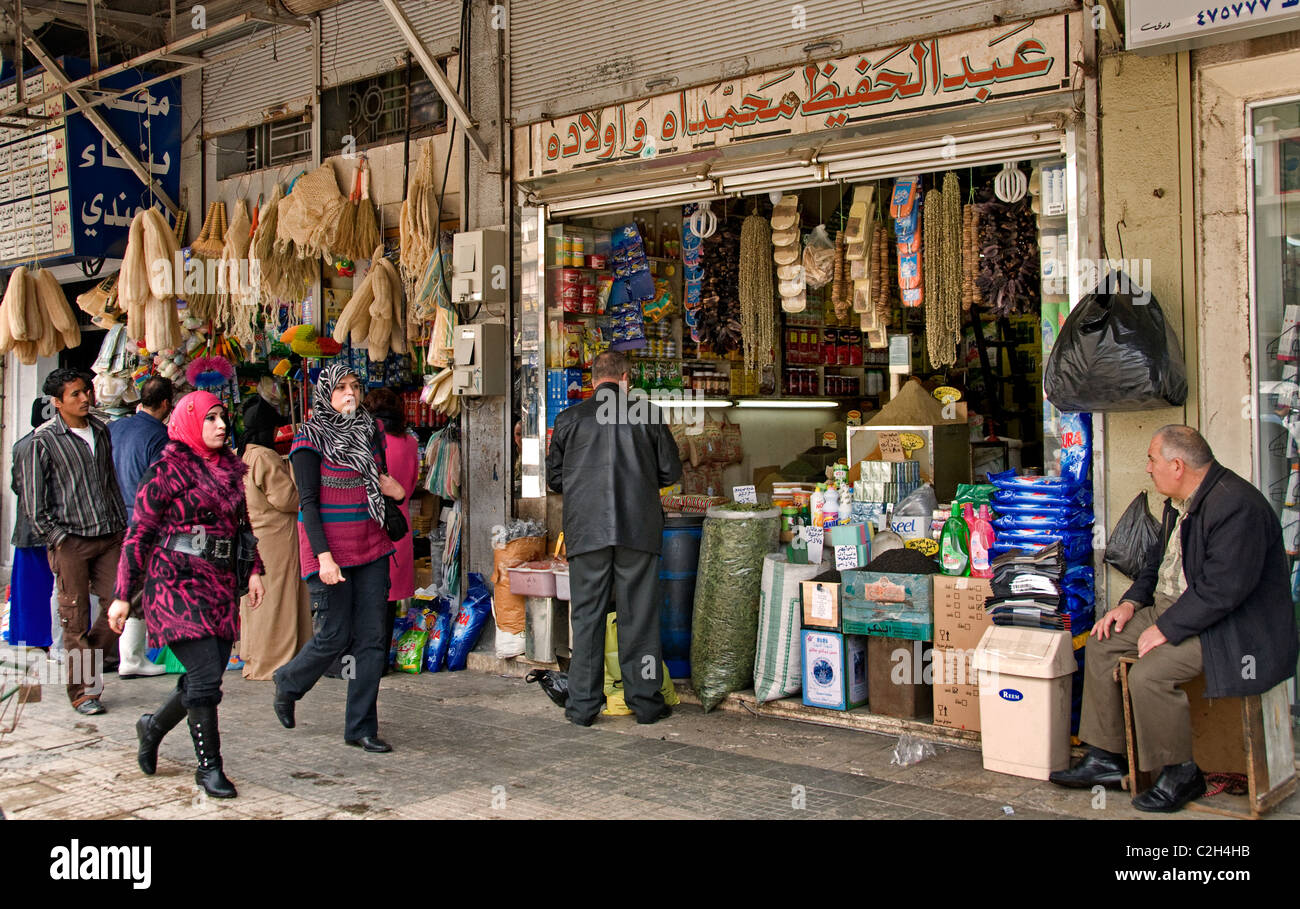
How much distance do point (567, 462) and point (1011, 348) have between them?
14.2 feet

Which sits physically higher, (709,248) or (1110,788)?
(709,248)

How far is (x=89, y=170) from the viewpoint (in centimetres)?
1059

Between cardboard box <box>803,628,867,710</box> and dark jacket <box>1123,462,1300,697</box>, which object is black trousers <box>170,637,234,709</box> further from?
dark jacket <box>1123,462,1300,697</box>

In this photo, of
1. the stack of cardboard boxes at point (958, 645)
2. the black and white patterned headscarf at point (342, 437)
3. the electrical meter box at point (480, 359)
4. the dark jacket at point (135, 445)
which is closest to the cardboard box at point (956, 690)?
the stack of cardboard boxes at point (958, 645)

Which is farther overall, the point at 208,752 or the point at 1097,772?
the point at 208,752

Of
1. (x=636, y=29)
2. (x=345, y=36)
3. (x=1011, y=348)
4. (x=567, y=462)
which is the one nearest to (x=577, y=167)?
(x=636, y=29)

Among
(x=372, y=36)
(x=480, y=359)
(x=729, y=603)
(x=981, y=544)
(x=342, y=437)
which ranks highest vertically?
(x=372, y=36)

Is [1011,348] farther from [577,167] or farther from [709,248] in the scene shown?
[577,167]

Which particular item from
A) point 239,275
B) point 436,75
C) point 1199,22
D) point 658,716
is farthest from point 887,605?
point 239,275

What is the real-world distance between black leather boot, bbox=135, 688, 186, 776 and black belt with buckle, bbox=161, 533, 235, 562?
2.07 ft

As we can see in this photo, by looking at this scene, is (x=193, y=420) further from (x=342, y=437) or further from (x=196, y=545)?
(x=342, y=437)

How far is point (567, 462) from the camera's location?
645 centimetres

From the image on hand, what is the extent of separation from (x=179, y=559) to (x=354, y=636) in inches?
41.2

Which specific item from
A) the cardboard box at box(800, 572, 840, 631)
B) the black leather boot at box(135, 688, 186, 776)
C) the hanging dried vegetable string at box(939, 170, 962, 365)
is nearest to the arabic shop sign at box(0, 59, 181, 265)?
the black leather boot at box(135, 688, 186, 776)
